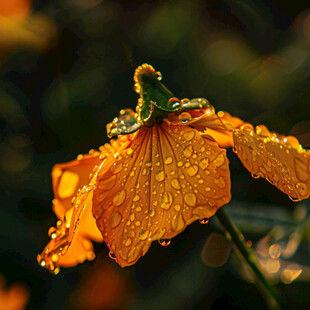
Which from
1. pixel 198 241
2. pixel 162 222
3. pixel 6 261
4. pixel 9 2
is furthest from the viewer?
pixel 9 2

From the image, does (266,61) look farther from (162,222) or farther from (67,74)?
(162,222)

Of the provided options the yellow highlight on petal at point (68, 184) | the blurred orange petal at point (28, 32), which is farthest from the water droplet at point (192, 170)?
the blurred orange petal at point (28, 32)

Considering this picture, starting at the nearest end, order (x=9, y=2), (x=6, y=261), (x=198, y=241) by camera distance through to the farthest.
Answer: (x=198, y=241) → (x=6, y=261) → (x=9, y=2)

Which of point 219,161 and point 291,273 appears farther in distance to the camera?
point 291,273

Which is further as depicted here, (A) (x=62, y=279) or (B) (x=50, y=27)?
(B) (x=50, y=27)

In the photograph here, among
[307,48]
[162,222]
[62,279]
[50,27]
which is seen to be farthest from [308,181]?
[50,27]

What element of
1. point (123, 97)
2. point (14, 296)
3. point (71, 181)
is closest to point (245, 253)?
point (71, 181)

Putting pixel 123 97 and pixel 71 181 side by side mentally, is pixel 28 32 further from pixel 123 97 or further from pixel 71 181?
pixel 71 181
